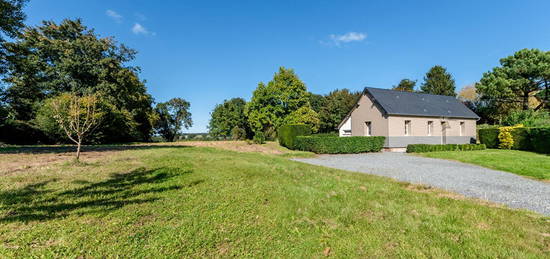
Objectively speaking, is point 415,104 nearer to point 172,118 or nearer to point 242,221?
point 242,221

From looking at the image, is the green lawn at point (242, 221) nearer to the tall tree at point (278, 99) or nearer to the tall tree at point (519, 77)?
the tall tree at point (278, 99)

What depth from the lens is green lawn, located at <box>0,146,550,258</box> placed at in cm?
252

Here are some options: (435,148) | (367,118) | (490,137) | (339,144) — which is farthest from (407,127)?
(339,144)

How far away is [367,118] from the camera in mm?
21375

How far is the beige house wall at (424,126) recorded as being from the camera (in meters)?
19.3

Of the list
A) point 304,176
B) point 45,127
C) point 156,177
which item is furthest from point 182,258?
point 45,127

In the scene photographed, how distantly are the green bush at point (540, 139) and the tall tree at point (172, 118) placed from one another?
1733 inches

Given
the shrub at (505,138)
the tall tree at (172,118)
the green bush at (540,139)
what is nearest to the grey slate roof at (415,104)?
the shrub at (505,138)

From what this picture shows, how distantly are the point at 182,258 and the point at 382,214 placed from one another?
3.08m

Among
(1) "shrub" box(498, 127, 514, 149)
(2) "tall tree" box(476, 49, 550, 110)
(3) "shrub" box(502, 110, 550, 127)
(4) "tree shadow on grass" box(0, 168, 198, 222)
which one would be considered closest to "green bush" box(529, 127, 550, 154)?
(1) "shrub" box(498, 127, 514, 149)

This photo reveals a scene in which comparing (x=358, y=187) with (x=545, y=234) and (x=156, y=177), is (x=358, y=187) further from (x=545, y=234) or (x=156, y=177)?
(x=156, y=177)

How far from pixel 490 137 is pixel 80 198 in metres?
27.9

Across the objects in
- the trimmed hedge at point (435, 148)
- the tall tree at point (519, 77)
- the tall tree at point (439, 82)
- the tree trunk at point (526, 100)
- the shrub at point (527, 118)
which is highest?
the tall tree at point (439, 82)

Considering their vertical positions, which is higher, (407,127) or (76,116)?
(407,127)
